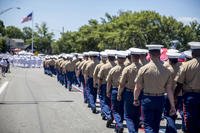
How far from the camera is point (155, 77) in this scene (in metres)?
7.41

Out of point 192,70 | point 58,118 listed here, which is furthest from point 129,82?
point 58,118

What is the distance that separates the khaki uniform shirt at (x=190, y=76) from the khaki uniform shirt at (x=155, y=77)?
2.14 feet

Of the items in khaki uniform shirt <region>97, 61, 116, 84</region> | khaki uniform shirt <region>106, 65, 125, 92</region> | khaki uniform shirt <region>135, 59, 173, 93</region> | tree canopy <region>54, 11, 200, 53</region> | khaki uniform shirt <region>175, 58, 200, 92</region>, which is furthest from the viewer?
tree canopy <region>54, 11, 200, 53</region>

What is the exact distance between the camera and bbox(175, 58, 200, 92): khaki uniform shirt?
791 cm

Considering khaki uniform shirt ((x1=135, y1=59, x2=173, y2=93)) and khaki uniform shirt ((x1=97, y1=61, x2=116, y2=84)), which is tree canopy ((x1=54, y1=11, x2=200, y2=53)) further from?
khaki uniform shirt ((x1=135, y1=59, x2=173, y2=93))

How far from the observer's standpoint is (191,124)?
786cm

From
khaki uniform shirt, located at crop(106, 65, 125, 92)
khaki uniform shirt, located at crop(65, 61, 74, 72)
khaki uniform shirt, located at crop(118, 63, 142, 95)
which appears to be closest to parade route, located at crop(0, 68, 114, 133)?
khaki uniform shirt, located at crop(106, 65, 125, 92)

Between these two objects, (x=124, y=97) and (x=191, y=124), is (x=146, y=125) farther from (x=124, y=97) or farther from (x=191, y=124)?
(x=124, y=97)

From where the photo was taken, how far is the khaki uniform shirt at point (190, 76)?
7.91m

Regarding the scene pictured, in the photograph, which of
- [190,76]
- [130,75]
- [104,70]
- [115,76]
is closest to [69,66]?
[104,70]

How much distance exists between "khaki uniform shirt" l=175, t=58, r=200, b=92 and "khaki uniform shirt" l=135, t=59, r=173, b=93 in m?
0.65

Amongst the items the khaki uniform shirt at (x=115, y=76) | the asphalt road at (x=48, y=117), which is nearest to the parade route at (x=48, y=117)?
the asphalt road at (x=48, y=117)

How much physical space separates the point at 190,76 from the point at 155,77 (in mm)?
960

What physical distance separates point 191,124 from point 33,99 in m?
9.82
